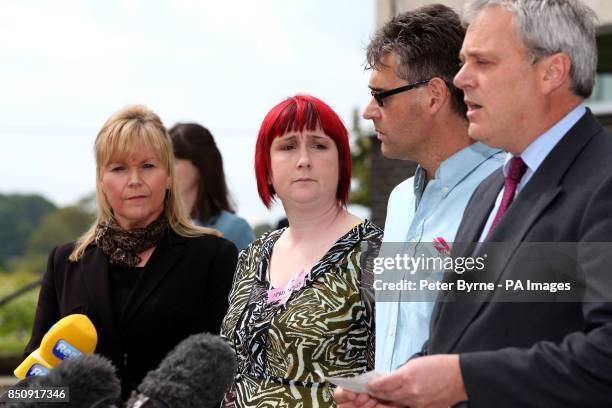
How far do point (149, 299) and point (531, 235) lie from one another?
2.29 metres

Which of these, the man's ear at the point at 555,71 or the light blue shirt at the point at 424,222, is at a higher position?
the man's ear at the point at 555,71

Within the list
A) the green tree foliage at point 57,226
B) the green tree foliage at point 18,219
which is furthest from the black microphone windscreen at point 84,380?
the green tree foliage at point 57,226

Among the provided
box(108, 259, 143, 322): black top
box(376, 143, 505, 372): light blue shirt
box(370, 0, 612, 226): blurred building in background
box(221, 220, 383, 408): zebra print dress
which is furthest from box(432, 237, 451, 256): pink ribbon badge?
box(370, 0, 612, 226): blurred building in background

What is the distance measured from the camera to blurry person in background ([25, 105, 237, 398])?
4.26 metres

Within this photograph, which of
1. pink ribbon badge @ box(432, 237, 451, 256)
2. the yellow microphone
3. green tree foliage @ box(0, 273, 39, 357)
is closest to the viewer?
pink ribbon badge @ box(432, 237, 451, 256)

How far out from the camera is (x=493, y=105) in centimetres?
266

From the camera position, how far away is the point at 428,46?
3.58m

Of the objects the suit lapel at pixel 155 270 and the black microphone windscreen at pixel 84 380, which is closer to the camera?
the black microphone windscreen at pixel 84 380

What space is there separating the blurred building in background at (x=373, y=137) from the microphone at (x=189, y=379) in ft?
29.6

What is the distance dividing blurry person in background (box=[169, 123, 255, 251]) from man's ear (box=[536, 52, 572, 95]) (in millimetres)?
3665

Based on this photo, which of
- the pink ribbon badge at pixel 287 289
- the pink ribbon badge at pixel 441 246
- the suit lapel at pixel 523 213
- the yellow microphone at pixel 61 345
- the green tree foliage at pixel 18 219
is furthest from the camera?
the green tree foliage at pixel 18 219

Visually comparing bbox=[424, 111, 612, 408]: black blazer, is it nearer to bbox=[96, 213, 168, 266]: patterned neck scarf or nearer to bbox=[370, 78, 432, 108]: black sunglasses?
bbox=[370, 78, 432, 108]: black sunglasses

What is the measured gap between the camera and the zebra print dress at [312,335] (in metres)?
3.52

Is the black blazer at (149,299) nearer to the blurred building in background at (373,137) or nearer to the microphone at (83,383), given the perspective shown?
the microphone at (83,383)
